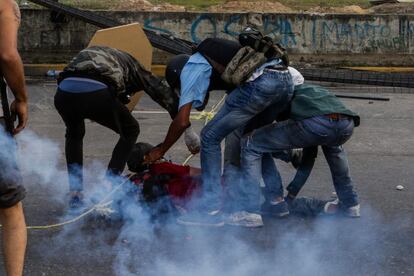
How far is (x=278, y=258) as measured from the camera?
4.47 m

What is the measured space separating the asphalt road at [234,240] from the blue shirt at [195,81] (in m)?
0.89

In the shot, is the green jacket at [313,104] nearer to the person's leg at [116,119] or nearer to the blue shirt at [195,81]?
the blue shirt at [195,81]

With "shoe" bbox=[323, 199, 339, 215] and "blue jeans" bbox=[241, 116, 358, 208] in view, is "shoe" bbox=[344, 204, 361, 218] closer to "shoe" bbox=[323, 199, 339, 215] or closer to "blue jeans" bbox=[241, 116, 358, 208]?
"shoe" bbox=[323, 199, 339, 215]

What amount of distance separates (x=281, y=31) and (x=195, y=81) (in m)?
9.88

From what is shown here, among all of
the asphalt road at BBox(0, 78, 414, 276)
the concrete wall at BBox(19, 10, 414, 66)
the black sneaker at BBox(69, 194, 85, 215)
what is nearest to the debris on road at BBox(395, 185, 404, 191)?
the asphalt road at BBox(0, 78, 414, 276)

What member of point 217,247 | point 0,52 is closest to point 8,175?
point 0,52

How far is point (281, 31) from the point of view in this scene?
1443 centimetres

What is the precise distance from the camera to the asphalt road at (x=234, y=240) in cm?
431

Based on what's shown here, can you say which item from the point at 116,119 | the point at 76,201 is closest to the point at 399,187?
the point at 116,119

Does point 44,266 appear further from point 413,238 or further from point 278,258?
point 413,238

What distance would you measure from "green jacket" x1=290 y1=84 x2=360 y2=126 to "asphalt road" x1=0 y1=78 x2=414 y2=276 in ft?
2.57

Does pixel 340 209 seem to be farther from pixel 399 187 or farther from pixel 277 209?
pixel 399 187

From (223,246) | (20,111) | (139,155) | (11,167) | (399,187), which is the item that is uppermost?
(20,111)

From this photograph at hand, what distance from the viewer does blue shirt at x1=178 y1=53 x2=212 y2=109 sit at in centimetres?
484
